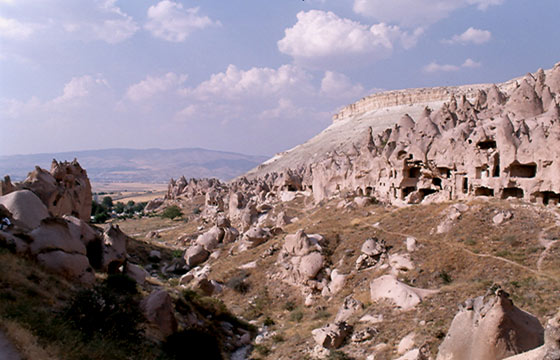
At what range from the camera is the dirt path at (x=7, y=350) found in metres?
6.18

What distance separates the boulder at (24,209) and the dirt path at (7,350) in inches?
301

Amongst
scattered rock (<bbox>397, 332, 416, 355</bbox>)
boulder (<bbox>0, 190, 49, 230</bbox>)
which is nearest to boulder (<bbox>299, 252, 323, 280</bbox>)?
scattered rock (<bbox>397, 332, 416, 355</bbox>)

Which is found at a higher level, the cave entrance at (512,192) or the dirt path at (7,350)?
the cave entrance at (512,192)

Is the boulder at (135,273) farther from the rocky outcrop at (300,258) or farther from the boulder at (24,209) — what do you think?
the rocky outcrop at (300,258)

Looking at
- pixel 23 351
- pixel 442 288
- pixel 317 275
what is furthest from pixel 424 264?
pixel 23 351

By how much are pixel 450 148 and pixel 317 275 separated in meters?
11.5

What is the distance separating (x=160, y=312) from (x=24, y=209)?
20.9 feet

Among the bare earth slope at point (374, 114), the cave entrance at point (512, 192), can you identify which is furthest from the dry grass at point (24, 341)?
the bare earth slope at point (374, 114)

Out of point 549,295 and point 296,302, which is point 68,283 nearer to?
point 296,302

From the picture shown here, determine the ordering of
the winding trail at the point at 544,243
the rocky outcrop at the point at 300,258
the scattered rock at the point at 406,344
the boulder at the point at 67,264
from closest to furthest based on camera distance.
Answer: the scattered rock at the point at 406,344 → the boulder at the point at 67,264 → the winding trail at the point at 544,243 → the rocky outcrop at the point at 300,258

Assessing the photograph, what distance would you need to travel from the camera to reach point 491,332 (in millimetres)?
7141

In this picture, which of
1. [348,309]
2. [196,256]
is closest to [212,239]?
[196,256]

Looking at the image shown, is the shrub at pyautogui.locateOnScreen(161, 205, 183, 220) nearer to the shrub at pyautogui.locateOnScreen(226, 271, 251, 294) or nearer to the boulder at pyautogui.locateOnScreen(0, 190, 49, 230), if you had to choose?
the shrub at pyautogui.locateOnScreen(226, 271, 251, 294)

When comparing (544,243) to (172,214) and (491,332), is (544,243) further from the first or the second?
(172,214)
